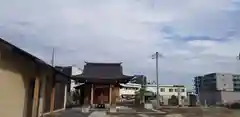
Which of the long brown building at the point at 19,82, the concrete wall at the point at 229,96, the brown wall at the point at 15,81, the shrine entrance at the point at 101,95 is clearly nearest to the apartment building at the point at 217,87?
the concrete wall at the point at 229,96

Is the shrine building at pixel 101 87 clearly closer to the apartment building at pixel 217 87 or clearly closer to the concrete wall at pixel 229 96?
the concrete wall at pixel 229 96

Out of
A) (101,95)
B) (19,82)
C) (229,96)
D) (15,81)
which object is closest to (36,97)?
(19,82)

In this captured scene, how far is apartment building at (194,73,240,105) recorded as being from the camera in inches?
2122

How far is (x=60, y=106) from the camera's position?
25.2m

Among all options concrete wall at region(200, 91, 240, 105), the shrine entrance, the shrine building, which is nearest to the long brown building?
the shrine building

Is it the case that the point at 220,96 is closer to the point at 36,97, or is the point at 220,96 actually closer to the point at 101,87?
the point at 101,87

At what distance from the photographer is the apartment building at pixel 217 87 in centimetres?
5391

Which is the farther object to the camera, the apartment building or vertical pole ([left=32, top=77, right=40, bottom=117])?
the apartment building

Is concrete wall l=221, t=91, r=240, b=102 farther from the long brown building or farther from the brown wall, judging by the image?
the brown wall

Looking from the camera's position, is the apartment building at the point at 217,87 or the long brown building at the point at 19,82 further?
→ the apartment building at the point at 217,87

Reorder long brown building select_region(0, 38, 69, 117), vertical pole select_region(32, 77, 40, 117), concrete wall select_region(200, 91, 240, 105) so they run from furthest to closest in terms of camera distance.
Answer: concrete wall select_region(200, 91, 240, 105)
vertical pole select_region(32, 77, 40, 117)
long brown building select_region(0, 38, 69, 117)

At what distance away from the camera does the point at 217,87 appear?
211 ft

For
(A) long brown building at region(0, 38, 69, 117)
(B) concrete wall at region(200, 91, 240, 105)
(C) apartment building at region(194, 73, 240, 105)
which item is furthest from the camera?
(C) apartment building at region(194, 73, 240, 105)

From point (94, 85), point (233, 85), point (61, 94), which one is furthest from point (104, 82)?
point (233, 85)
